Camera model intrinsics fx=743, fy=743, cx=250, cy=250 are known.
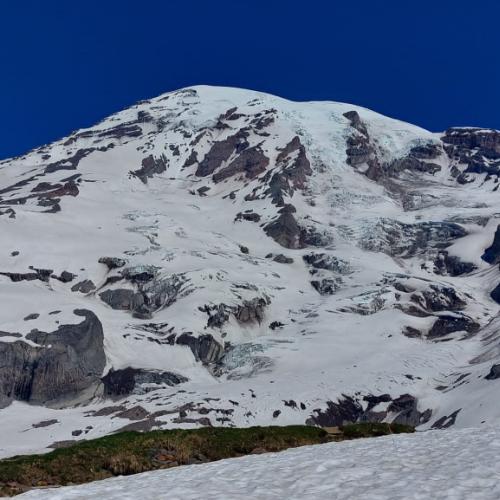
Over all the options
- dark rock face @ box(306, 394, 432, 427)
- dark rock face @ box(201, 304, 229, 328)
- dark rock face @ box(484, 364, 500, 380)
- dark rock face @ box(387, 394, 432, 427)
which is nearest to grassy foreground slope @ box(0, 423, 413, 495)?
dark rock face @ box(306, 394, 432, 427)

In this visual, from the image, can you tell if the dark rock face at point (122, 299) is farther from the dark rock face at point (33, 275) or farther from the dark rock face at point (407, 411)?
the dark rock face at point (407, 411)

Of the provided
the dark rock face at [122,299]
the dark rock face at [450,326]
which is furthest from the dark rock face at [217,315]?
the dark rock face at [450,326]

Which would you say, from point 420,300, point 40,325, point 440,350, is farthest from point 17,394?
point 420,300

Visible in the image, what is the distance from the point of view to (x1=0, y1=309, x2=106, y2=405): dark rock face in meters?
148

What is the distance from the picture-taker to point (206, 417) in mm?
122500

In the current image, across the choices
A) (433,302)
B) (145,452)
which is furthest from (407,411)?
(145,452)

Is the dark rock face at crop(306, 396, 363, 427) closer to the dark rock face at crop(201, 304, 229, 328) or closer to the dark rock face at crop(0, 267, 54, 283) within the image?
the dark rock face at crop(201, 304, 229, 328)

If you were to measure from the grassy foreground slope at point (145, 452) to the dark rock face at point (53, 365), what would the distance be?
125 metres

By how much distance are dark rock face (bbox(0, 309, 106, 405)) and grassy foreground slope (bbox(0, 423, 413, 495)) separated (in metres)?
125

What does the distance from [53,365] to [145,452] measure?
132927 mm

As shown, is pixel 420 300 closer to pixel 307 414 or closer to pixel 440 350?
pixel 440 350

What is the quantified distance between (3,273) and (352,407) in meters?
102

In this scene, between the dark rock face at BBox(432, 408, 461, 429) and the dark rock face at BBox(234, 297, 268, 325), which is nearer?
the dark rock face at BBox(432, 408, 461, 429)

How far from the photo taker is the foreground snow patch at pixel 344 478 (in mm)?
14000
